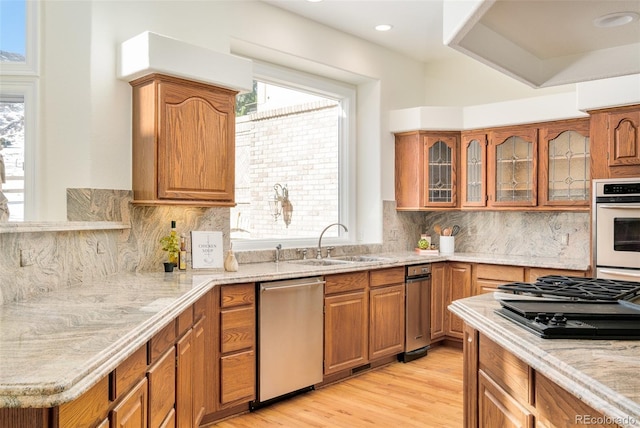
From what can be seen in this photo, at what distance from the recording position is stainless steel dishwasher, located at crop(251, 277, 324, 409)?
324cm

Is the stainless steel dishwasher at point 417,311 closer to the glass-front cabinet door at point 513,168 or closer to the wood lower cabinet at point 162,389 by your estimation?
the glass-front cabinet door at point 513,168

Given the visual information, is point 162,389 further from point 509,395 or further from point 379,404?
point 379,404

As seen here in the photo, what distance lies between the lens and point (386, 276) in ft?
13.6

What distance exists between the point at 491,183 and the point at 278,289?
8.29 ft

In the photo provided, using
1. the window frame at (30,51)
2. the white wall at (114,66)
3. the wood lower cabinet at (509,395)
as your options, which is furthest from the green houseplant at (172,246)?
the wood lower cabinet at (509,395)

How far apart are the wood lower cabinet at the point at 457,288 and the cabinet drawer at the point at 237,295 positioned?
2267 millimetres

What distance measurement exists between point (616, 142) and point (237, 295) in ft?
10.1

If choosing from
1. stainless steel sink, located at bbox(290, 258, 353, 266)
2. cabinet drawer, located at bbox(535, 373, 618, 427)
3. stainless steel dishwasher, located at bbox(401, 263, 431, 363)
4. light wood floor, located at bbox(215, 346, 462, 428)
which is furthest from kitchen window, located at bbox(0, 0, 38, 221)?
stainless steel dishwasher, located at bbox(401, 263, 431, 363)

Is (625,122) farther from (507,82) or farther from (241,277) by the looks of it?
(241,277)

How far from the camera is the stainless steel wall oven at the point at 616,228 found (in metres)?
3.66

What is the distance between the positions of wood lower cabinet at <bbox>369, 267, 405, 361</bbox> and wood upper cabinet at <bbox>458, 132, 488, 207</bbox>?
45.0 inches

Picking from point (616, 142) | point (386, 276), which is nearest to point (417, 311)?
point (386, 276)

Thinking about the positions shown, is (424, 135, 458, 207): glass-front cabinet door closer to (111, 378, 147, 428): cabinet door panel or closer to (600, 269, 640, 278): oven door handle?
Result: (600, 269, 640, 278): oven door handle

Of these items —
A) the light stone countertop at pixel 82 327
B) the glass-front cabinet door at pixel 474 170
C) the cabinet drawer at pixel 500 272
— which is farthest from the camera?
the glass-front cabinet door at pixel 474 170
